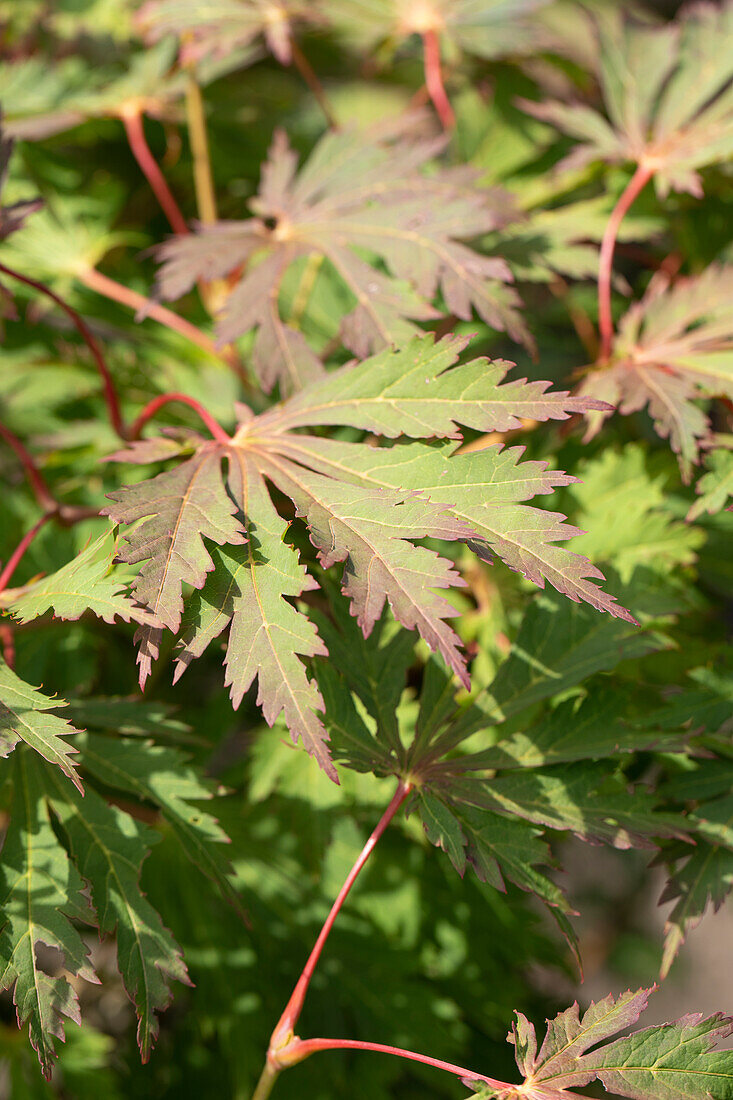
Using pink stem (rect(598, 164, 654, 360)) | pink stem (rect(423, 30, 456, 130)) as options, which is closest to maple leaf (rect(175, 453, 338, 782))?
pink stem (rect(598, 164, 654, 360))

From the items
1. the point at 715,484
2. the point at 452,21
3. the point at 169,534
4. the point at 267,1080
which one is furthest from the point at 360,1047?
the point at 452,21

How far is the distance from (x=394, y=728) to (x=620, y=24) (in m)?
0.88

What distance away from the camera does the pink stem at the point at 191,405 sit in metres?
0.70

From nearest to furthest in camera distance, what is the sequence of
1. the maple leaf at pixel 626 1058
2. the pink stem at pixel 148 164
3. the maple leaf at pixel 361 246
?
the maple leaf at pixel 626 1058, the maple leaf at pixel 361 246, the pink stem at pixel 148 164

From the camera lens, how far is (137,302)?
0.96 m

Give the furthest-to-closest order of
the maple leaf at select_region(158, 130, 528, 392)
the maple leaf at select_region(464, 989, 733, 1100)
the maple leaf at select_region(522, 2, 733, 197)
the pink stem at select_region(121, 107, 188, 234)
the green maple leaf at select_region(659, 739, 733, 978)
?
the pink stem at select_region(121, 107, 188, 234) → the maple leaf at select_region(522, 2, 733, 197) → the maple leaf at select_region(158, 130, 528, 392) → the green maple leaf at select_region(659, 739, 733, 978) → the maple leaf at select_region(464, 989, 733, 1100)

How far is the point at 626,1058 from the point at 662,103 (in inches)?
37.4

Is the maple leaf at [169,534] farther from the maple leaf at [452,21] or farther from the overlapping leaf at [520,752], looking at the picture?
the maple leaf at [452,21]

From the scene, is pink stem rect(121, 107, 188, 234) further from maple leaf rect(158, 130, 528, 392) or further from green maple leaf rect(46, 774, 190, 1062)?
green maple leaf rect(46, 774, 190, 1062)

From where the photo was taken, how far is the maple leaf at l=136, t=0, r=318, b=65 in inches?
37.7

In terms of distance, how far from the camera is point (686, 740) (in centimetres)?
63

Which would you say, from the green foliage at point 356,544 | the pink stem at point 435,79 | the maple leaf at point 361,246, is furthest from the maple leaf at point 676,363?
the pink stem at point 435,79

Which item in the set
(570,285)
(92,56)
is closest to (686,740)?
(570,285)

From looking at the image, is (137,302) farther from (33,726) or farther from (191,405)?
(33,726)
